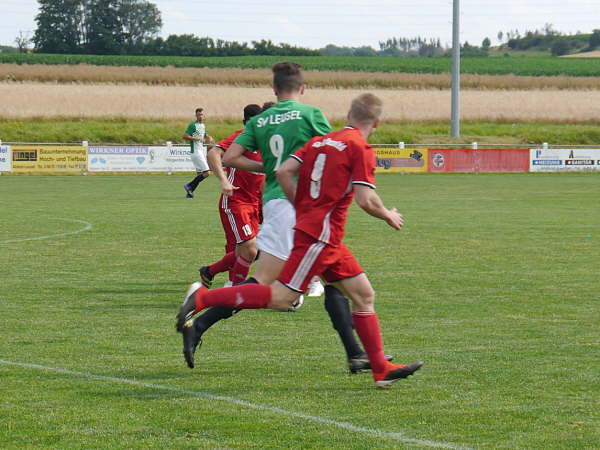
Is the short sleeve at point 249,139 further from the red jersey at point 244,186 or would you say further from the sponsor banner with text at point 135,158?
the sponsor banner with text at point 135,158

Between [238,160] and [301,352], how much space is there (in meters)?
1.55

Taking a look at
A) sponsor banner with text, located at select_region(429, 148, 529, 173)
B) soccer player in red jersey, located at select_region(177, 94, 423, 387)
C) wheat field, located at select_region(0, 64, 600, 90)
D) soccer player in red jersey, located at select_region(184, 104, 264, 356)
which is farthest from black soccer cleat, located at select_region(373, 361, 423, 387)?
wheat field, located at select_region(0, 64, 600, 90)

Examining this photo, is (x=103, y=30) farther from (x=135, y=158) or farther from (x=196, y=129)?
(x=196, y=129)

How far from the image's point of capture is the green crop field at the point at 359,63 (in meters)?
89.4

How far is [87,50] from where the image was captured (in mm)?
100562

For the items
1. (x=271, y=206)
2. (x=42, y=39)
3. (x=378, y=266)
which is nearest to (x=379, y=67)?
(x=42, y=39)

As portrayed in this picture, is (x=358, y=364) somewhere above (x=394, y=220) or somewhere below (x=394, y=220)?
below

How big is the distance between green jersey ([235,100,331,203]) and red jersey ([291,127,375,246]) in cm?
71

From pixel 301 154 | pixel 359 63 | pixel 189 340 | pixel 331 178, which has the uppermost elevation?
pixel 359 63

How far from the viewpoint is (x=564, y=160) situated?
145 feet

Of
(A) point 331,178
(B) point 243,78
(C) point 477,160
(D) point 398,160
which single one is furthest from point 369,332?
(B) point 243,78

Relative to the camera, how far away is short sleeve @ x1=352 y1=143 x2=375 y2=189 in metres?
6.66

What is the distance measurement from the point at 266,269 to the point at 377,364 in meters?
1.11

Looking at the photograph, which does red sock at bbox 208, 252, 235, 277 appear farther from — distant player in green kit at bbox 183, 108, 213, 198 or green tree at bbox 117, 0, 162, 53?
green tree at bbox 117, 0, 162, 53
